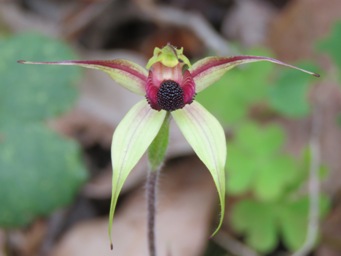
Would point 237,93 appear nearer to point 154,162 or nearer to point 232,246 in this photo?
point 232,246

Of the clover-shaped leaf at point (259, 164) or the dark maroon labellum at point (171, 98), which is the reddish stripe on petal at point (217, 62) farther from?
the clover-shaped leaf at point (259, 164)

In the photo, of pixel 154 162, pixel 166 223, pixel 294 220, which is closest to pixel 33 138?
pixel 166 223

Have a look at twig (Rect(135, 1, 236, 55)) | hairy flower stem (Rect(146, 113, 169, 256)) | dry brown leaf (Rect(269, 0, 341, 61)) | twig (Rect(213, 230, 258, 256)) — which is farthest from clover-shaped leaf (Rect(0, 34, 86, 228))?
dry brown leaf (Rect(269, 0, 341, 61))

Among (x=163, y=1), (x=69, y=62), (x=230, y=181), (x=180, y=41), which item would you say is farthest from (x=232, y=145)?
(x=69, y=62)

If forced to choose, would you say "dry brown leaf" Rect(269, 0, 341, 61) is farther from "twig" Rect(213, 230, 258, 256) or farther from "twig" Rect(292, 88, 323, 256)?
"twig" Rect(213, 230, 258, 256)

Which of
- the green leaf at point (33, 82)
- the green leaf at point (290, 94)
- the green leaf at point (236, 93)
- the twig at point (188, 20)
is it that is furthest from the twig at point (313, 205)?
the green leaf at point (33, 82)
